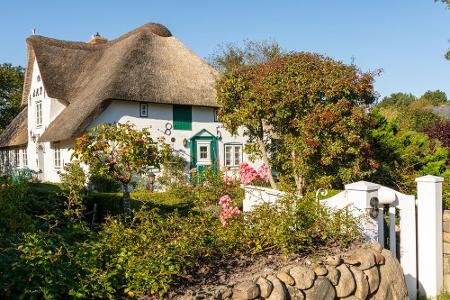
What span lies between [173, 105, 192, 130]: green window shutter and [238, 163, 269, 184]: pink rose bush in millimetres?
9112

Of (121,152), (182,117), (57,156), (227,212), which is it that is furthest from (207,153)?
(227,212)

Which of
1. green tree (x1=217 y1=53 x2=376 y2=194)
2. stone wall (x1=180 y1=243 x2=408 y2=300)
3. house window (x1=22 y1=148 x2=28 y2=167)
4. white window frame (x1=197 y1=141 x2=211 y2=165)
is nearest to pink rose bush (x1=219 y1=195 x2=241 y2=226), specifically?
stone wall (x1=180 y1=243 x2=408 y2=300)

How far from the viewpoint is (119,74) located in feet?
58.0

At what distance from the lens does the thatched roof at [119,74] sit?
1725cm

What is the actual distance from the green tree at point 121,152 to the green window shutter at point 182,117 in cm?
935

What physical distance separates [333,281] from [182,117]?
1555 centimetres

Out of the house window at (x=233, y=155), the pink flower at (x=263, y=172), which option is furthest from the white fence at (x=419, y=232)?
the house window at (x=233, y=155)

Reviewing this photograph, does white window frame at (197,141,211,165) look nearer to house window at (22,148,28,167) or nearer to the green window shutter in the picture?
the green window shutter

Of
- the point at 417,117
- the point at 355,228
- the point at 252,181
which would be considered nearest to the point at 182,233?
the point at 355,228

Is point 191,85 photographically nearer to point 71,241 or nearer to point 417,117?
point 71,241

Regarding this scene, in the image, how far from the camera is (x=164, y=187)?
56.4ft

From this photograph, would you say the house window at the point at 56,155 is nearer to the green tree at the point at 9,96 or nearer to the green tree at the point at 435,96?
the green tree at the point at 9,96

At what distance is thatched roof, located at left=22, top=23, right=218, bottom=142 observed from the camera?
17.2 m

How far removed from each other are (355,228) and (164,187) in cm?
1351
